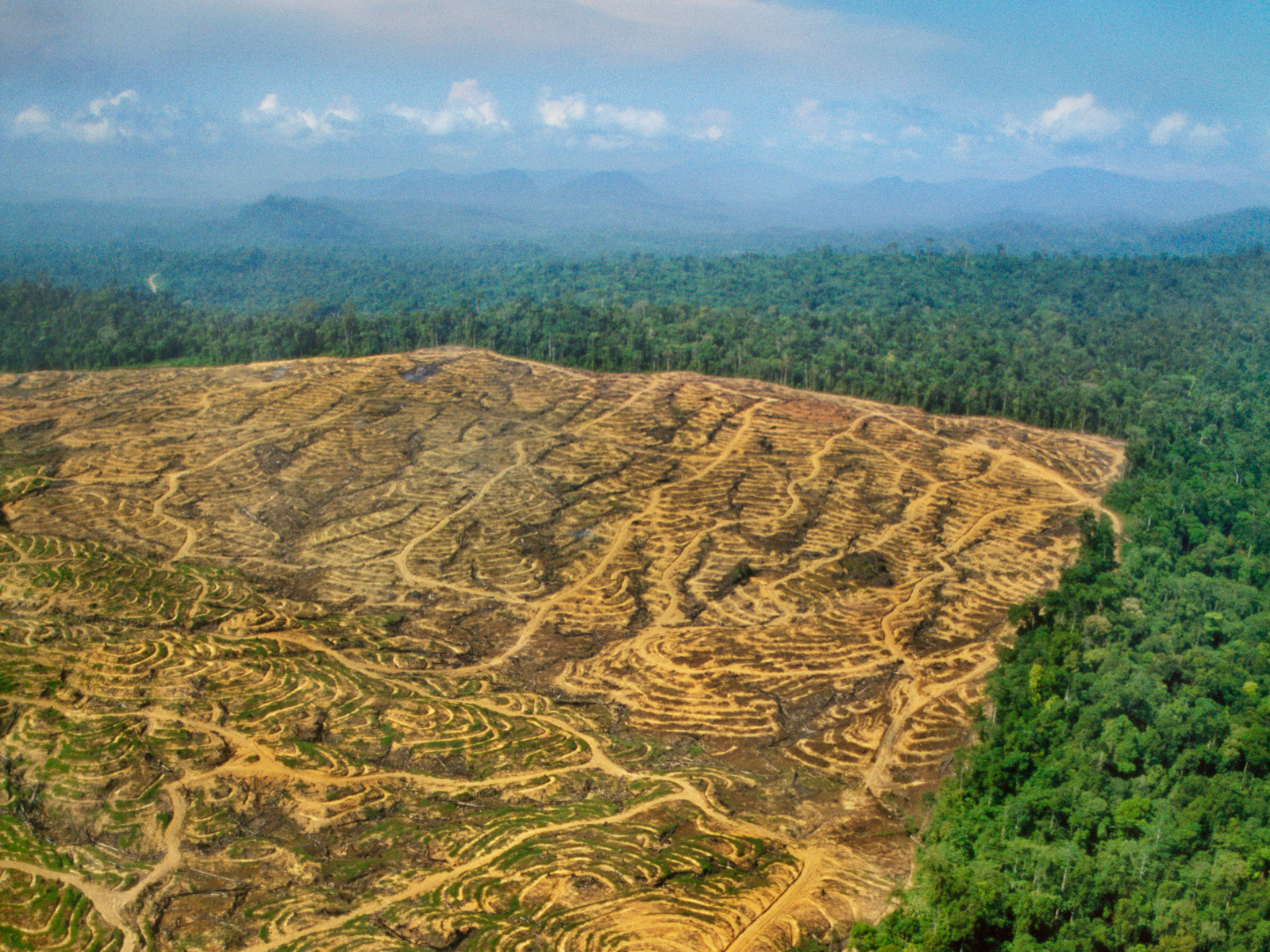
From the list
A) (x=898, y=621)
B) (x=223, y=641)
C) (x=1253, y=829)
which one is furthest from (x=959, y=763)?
(x=223, y=641)

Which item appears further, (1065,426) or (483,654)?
(1065,426)

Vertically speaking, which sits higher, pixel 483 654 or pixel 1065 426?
pixel 1065 426

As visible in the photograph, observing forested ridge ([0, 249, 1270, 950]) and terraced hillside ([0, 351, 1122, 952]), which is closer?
terraced hillside ([0, 351, 1122, 952])

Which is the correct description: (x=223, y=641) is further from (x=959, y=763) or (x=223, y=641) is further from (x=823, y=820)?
(x=959, y=763)

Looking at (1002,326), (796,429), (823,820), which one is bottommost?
(823,820)

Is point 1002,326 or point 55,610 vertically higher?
point 1002,326
